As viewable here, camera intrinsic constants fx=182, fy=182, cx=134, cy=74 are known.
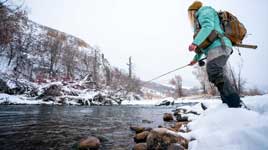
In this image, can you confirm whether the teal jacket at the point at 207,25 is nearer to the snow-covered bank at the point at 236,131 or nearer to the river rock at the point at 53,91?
the snow-covered bank at the point at 236,131

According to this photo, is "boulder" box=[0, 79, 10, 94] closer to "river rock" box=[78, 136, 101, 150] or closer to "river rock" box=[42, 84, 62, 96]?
"river rock" box=[42, 84, 62, 96]

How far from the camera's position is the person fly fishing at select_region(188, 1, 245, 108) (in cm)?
301

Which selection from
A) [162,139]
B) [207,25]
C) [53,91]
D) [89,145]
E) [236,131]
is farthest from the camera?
[53,91]

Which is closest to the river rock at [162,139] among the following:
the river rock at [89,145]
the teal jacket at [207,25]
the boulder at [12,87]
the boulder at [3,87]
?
the river rock at [89,145]

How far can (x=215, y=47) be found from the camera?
313cm

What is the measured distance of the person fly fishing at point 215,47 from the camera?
301cm

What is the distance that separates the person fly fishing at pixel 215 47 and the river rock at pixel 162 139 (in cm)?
109

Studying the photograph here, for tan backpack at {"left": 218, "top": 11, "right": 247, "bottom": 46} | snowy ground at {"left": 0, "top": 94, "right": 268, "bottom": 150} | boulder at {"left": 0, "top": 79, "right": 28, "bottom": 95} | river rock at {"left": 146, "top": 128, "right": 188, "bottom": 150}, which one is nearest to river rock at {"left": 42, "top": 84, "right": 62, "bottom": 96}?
boulder at {"left": 0, "top": 79, "right": 28, "bottom": 95}

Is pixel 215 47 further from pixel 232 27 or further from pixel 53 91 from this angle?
pixel 53 91

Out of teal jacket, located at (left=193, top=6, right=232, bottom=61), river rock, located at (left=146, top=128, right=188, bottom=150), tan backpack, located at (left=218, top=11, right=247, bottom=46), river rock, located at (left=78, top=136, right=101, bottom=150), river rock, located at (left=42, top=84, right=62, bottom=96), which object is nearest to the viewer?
teal jacket, located at (left=193, top=6, right=232, bottom=61)

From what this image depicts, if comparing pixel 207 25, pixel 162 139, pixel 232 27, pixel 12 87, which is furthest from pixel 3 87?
pixel 232 27

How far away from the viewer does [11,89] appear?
21.8 m

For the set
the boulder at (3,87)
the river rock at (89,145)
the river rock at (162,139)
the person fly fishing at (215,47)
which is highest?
the boulder at (3,87)

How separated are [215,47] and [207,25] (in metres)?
0.41
